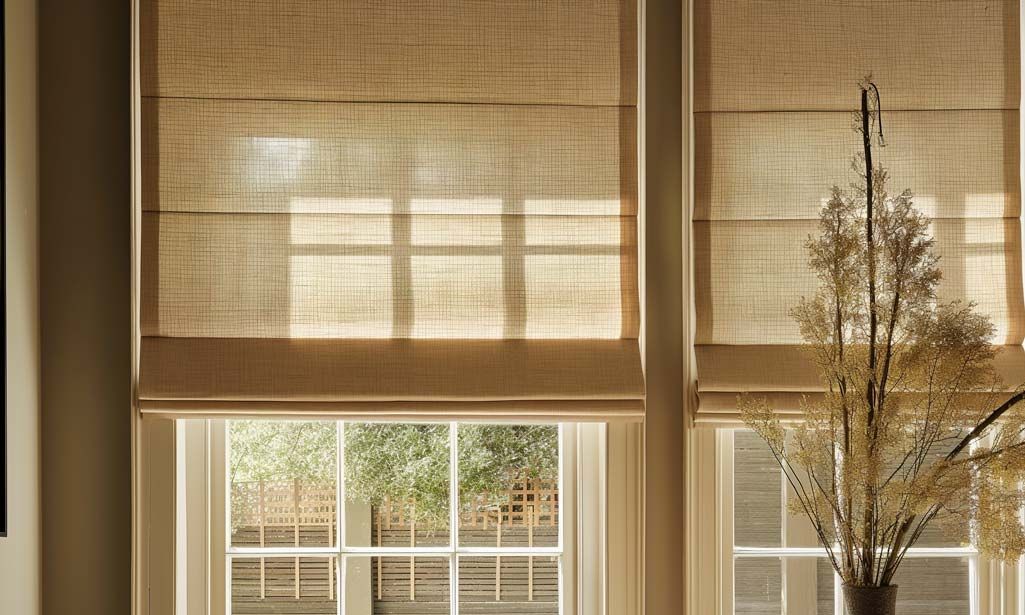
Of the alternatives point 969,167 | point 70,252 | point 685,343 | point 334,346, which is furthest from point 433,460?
point 969,167

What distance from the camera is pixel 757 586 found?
6.59ft

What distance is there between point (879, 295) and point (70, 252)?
5.57 feet

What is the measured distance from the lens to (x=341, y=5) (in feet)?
6.13

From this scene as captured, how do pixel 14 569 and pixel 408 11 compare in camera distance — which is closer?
pixel 14 569

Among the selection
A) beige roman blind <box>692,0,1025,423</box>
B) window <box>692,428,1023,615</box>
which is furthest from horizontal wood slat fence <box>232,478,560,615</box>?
beige roman blind <box>692,0,1025,423</box>

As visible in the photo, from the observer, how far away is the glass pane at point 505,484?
6.60 ft

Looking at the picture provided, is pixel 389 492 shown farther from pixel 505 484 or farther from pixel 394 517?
pixel 505 484

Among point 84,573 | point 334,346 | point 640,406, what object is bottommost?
point 84,573

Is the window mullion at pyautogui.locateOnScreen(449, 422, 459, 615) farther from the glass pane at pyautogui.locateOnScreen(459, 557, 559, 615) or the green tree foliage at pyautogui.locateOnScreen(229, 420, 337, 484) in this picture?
the green tree foliage at pyautogui.locateOnScreen(229, 420, 337, 484)

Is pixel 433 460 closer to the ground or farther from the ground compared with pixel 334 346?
closer to the ground

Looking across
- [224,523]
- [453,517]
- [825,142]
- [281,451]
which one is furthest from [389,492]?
[825,142]

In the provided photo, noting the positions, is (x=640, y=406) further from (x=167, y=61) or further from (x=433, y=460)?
(x=167, y=61)

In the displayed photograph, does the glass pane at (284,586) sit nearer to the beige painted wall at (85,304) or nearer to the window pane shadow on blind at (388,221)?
the beige painted wall at (85,304)

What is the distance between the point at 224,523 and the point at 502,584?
669 millimetres
